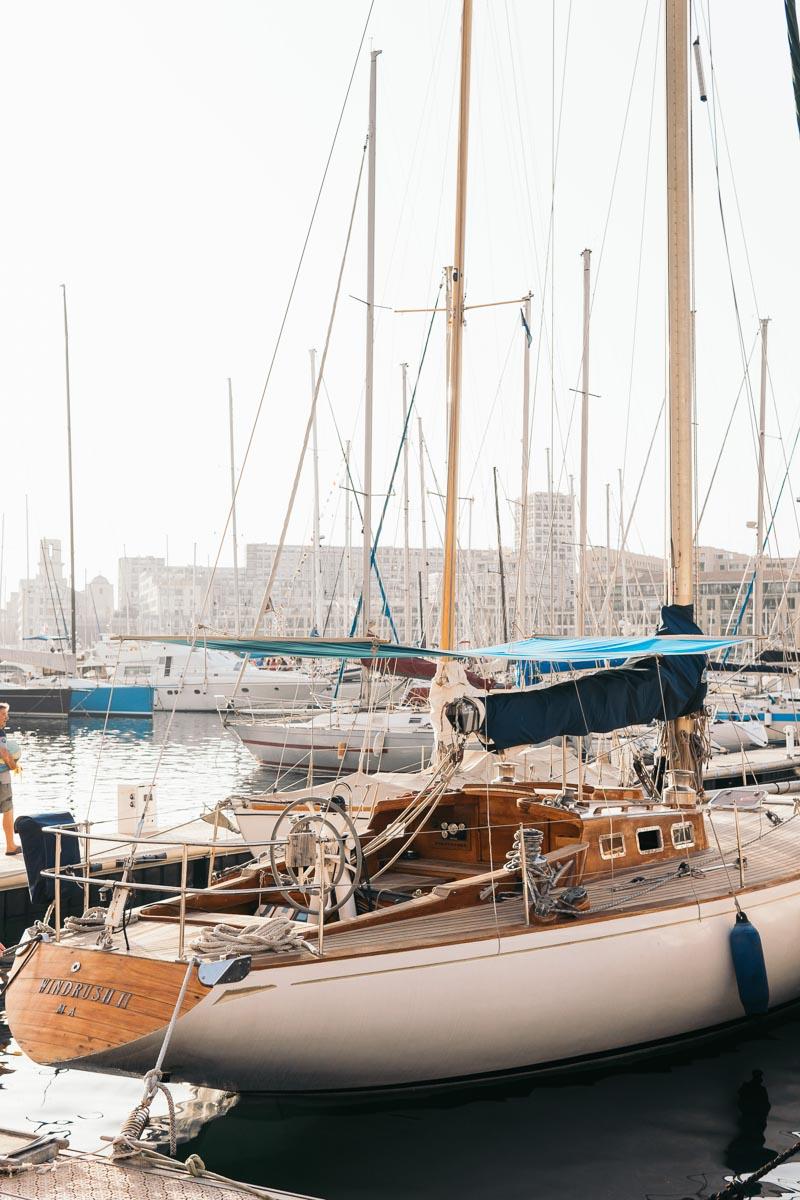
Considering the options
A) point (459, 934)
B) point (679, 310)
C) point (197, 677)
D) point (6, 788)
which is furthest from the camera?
point (197, 677)

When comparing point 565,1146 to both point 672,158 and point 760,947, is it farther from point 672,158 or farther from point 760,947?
point 672,158

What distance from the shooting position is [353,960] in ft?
25.5

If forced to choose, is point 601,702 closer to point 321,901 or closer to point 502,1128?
point 321,901

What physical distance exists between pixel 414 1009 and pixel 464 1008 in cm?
41

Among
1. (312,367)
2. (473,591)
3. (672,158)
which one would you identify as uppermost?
(312,367)

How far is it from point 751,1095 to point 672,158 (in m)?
10.2

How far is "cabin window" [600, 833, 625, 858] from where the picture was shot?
10.0m

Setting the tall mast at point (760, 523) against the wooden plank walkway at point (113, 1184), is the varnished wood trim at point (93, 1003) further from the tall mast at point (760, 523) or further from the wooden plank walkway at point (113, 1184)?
the tall mast at point (760, 523)

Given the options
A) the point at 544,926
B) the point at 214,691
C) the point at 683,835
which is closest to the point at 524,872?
the point at 544,926

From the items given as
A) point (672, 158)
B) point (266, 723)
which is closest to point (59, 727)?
point (266, 723)

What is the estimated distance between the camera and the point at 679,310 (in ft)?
42.2

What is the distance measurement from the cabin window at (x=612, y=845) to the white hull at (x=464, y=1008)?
3.23ft

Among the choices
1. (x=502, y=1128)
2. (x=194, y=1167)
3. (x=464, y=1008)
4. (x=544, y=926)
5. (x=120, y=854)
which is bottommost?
(x=502, y=1128)

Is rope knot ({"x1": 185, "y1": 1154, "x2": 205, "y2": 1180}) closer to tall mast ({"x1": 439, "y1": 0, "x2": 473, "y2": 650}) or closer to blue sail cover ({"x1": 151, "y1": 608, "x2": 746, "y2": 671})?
blue sail cover ({"x1": 151, "y1": 608, "x2": 746, "y2": 671})
